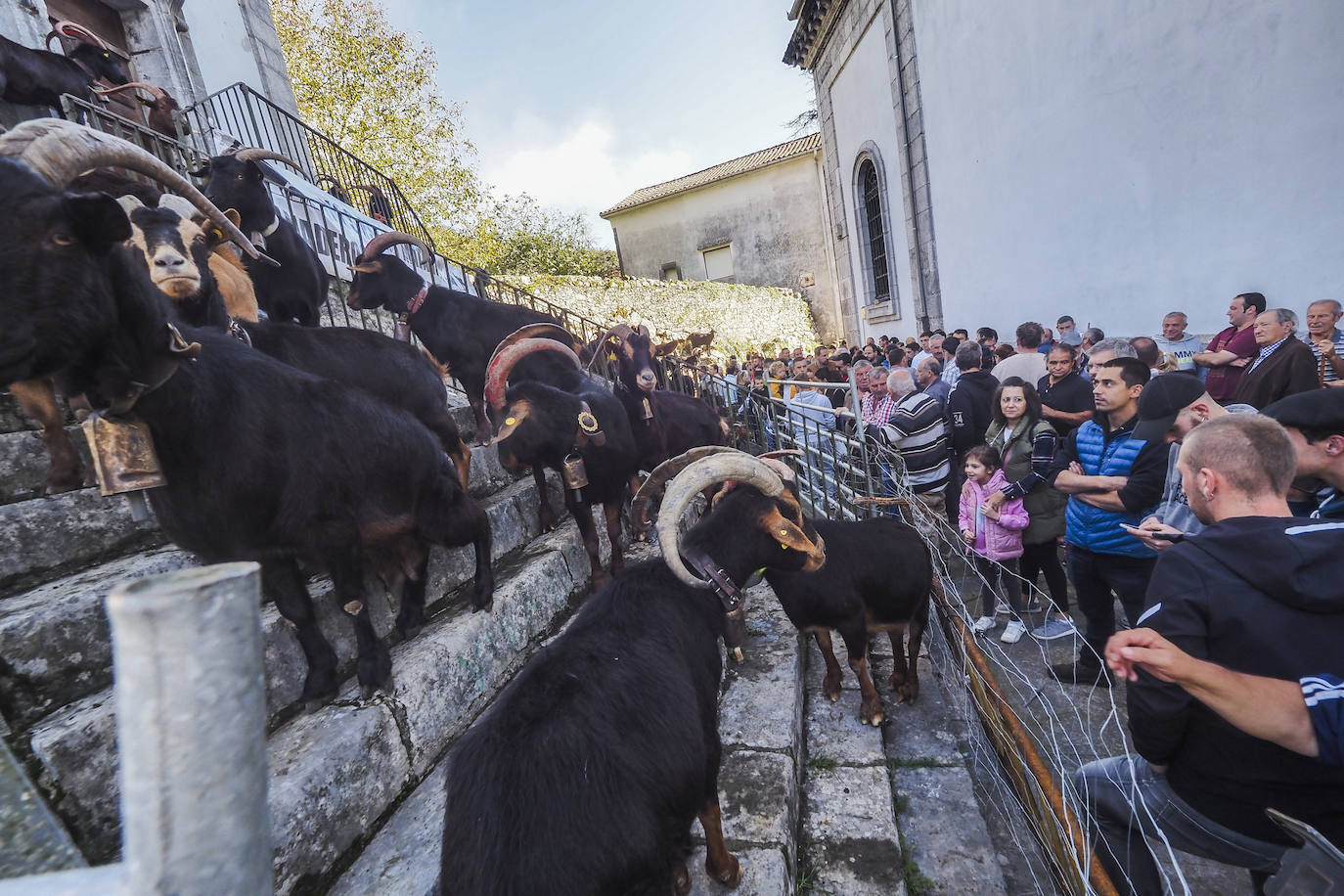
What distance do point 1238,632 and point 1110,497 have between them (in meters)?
2.07

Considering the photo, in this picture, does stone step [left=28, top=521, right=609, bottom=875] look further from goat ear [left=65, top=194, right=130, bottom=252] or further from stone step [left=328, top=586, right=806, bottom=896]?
goat ear [left=65, top=194, right=130, bottom=252]

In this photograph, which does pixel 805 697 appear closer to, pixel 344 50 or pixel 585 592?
pixel 585 592

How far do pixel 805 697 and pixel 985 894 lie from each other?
1.50m

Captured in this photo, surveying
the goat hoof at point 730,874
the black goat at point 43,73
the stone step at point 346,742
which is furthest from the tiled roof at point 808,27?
the goat hoof at point 730,874

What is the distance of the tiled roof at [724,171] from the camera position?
2841cm

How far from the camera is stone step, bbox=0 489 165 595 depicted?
2.28m

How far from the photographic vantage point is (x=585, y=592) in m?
4.23

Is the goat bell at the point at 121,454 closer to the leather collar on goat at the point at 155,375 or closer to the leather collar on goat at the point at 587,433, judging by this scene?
the leather collar on goat at the point at 155,375

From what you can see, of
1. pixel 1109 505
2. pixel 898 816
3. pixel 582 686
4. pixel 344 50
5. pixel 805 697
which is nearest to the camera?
pixel 582 686

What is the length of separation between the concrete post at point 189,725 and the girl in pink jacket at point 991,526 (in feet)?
15.5

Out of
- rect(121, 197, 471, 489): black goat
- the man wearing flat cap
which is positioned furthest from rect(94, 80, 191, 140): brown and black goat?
the man wearing flat cap

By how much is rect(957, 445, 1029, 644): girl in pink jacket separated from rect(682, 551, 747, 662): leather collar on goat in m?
2.43

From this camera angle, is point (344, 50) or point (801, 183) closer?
point (344, 50)

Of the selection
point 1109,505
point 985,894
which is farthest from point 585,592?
point 1109,505
